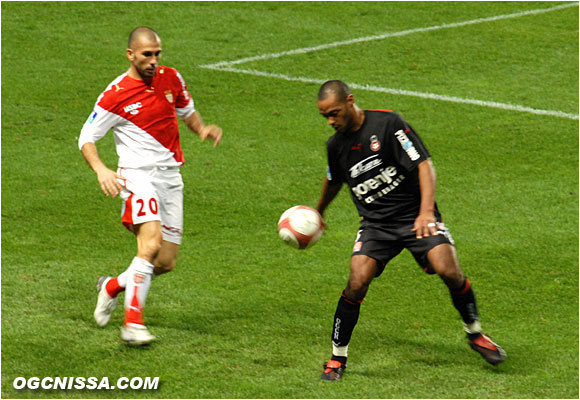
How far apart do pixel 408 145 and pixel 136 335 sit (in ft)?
8.38

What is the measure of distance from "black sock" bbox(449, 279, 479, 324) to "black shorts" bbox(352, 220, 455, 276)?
0.28 meters

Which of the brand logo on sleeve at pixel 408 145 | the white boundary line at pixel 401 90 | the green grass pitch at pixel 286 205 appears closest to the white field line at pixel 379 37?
the white boundary line at pixel 401 90

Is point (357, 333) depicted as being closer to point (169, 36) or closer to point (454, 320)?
point (454, 320)

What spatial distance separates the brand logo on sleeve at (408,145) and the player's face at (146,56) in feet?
6.75

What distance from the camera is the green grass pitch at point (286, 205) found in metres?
7.30

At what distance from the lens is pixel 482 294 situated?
339 inches

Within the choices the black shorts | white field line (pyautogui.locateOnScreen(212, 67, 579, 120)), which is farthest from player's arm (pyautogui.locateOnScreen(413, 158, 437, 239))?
white field line (pyautogui.locateOnScreen(212, 67, 579, 120))

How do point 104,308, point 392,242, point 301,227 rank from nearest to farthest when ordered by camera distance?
point 392,242
point 301,227
point 104,308

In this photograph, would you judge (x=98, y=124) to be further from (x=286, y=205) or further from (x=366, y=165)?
(x=286, y=205)

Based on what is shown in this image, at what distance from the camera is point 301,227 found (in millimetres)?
7254

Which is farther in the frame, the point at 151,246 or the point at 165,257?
the point at 165,257

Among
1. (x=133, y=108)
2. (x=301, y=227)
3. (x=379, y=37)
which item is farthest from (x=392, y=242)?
(x=379, y=37)

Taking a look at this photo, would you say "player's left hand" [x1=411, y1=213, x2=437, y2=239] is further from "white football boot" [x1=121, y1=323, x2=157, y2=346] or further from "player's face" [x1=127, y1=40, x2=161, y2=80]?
"player's face" [x1=127, y1=40, x2=161, y2=80]

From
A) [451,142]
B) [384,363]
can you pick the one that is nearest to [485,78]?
[451,142]
